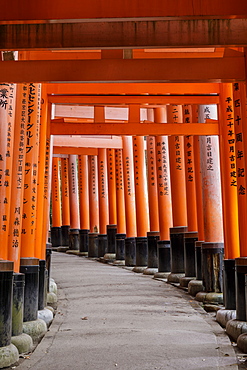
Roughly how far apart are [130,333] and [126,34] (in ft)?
12.1

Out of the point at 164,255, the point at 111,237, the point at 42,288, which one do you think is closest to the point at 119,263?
the point at 111,237

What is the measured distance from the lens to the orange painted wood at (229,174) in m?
7.98

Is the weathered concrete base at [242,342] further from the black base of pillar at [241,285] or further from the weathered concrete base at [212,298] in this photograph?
the weathered concrete base at [212,298]

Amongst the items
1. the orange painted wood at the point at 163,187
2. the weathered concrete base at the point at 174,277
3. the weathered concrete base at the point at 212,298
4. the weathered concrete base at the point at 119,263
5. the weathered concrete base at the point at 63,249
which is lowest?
the weathered concrete base at the point at 212,298

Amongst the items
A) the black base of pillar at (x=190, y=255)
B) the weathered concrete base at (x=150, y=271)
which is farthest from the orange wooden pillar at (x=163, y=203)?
the black base of pillar at (x=190, y=255)

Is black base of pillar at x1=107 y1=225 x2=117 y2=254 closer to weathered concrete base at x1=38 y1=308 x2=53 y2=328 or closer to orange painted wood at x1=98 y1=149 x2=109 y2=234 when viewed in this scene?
orange painted wood at x1=98 y1=149 x2=109 y2=234

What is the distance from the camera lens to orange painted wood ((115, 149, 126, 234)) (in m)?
17.0

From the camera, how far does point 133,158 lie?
15.1m

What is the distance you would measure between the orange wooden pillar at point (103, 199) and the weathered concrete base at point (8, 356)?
12233 mm

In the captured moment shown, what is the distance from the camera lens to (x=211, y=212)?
31.9 ft

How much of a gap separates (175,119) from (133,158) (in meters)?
3.37

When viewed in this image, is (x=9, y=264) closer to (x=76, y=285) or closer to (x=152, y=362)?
(x=152, y=362)

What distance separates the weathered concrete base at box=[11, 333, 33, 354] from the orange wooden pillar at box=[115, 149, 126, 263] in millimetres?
10547

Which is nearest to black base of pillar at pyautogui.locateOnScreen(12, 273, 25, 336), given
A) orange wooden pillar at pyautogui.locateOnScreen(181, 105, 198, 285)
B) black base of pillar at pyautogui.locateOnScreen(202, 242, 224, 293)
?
black base of pillar at pyautogui.locateOnScreen(202, 242, 224, 293)
